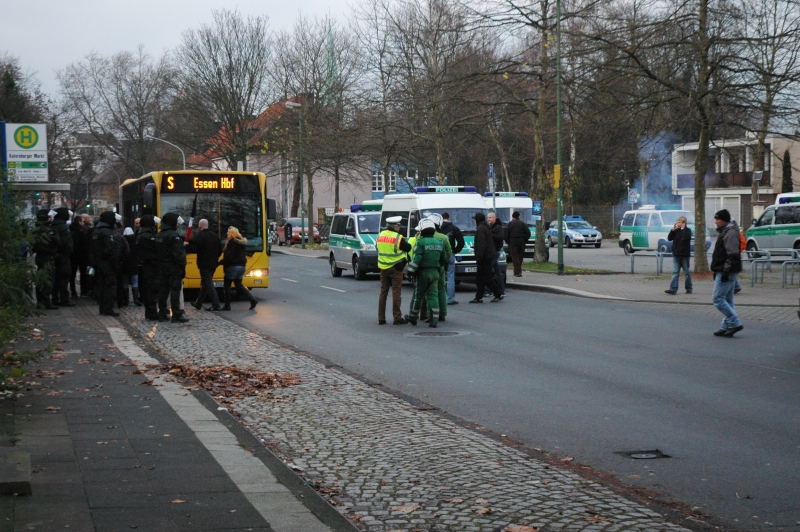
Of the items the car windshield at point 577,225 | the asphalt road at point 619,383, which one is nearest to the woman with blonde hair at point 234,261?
the asphalt road at point 619,383

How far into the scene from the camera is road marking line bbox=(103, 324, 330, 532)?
4.84 m

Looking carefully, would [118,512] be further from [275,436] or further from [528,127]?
[528,127]

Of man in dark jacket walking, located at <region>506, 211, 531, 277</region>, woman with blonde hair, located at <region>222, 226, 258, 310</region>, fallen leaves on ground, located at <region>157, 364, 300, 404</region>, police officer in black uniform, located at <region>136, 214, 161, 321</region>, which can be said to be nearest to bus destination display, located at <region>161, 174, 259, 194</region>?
woman with blonde hair, located at <region>222, 226, 258, 310</region>

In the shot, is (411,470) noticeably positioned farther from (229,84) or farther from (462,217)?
(229,84)

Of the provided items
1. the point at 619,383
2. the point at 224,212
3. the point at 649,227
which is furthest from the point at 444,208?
the point at 649,227

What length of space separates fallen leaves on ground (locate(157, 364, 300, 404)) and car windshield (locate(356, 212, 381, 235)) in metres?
17.0

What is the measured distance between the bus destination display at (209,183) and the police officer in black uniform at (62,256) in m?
2.72

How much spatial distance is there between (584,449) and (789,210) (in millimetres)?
27908

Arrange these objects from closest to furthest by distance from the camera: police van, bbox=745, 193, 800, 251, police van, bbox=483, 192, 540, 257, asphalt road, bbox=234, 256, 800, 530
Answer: asphalt road, bbox=234, 256, 800, 530, police van, bbox=745, 193, 800, 251, police van, bbox=483, 192, 540, 257

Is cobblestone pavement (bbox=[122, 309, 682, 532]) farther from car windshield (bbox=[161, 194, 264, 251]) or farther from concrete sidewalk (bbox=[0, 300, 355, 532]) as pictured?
car windshield (bbox=[161, 194, 264, 251])

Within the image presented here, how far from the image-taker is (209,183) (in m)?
20.6

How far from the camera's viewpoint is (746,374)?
33.3ft

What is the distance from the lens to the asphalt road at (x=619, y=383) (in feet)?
20.3

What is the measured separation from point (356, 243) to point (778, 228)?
15044mm
